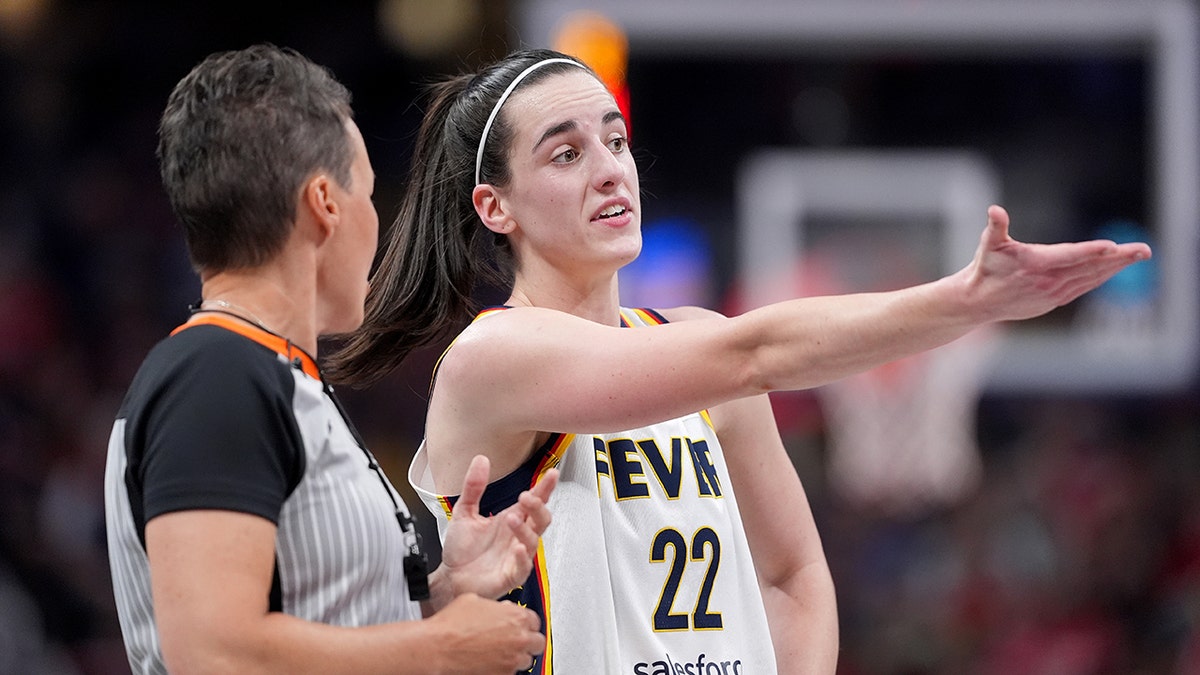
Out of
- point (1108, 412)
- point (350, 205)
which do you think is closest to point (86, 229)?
point (1108, 412)

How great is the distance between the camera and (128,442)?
78.6 inches

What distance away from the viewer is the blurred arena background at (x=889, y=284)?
824cm

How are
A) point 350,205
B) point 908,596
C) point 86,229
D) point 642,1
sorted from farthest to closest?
point 86,229 → point 908,596 → point 642,1 → point 350,205

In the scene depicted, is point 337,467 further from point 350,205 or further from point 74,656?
point 74,656

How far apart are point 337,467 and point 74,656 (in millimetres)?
6676

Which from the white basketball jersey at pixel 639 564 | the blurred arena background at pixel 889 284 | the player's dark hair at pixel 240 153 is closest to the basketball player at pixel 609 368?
the white basketball jersey at pixel 639 564

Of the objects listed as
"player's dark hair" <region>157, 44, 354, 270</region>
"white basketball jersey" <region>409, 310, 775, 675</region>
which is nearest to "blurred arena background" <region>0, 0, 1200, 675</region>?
"white basketball jersey" <region>409, 310, 775, 675</region>

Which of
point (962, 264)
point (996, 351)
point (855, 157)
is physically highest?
point (855, 157)

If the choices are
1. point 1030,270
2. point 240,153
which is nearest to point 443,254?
point 240,153

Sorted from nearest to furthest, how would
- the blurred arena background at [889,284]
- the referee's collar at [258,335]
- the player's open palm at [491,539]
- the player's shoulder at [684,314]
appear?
the referee's collar at [258,335] → the player's open palm at [491,539] → the player's shoulder at [684,314] → the blurred arena background at [889,284]

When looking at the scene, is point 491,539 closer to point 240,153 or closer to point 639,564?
point 639,564

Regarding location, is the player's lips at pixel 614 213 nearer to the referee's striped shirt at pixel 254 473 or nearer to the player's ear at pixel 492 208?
the player's ear at pixel 492 208

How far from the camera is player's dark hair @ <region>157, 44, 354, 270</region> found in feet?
6.84

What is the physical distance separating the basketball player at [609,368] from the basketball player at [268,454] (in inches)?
16.0
